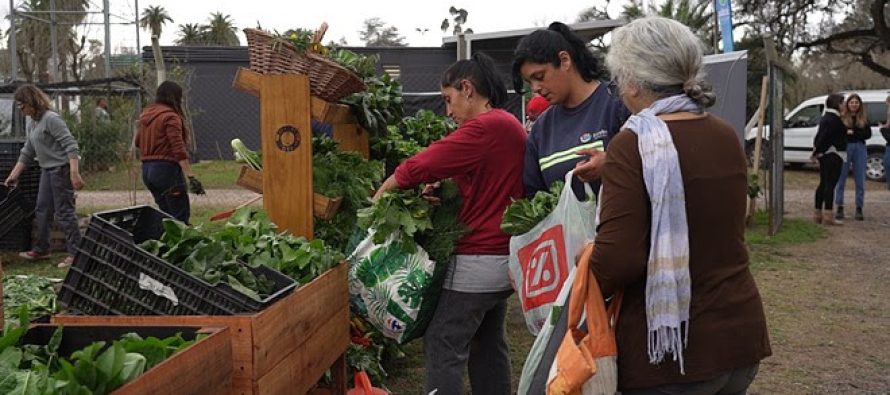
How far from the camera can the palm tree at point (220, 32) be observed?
53625 mm

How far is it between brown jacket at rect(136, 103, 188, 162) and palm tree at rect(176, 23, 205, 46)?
4953 cm

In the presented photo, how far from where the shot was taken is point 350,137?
524cm

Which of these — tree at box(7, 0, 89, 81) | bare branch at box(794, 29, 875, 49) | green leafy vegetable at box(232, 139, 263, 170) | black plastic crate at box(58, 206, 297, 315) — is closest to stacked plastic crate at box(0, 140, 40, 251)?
green leafy vegetable at box(232, 139, 263, 170)

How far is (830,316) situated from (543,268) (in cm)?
494

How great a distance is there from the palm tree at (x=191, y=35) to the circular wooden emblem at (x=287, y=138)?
53.6 m

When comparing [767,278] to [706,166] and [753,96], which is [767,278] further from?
[753,96]

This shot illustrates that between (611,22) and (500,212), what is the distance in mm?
11059

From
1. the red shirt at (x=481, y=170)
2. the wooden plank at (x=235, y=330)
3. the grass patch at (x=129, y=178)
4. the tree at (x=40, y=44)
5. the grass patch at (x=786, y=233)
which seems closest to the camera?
the wooden plank at (x=235, y=330)

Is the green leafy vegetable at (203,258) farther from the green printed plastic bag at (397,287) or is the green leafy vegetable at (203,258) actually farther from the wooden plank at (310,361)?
the green printed plastic bag at (397,287)

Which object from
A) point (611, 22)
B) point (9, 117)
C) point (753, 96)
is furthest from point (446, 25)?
point (9, 117)

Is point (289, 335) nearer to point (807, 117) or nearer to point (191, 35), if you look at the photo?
point (807, 117)

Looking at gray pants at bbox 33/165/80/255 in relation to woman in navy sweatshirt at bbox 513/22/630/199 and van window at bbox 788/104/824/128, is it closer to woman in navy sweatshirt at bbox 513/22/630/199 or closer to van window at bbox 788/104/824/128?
woman in navy sweatshirt at bbox 513/22/630/199

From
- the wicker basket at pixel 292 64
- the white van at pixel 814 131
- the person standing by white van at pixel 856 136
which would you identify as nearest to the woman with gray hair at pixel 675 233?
the wicker basket at pixel 292 64

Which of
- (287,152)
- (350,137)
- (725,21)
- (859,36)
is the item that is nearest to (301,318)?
(287,152)
